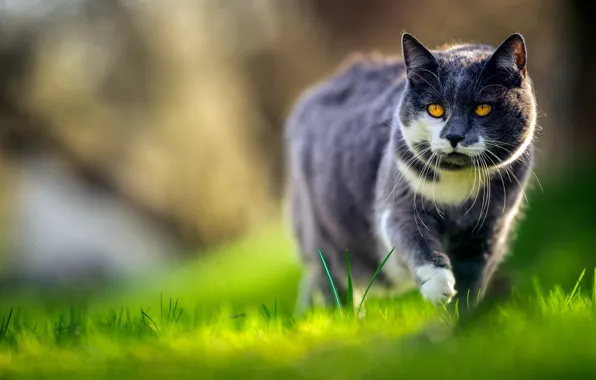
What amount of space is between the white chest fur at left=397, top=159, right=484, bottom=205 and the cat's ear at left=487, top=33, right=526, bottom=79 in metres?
0.44

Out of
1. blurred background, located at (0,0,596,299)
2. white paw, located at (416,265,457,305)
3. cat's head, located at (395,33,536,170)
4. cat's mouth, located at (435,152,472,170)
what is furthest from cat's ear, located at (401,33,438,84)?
blurred background, located at (0,0,596,299)

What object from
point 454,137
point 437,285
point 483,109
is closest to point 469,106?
point 483,109

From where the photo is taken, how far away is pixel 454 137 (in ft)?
9.43

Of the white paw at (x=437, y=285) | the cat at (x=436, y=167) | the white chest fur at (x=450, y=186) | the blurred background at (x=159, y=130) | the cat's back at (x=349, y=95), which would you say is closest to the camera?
the white paw at (x=437, y=285)

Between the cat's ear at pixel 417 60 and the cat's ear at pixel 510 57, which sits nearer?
the cat's ear at pixel 510 57

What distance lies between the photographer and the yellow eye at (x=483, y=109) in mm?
2967

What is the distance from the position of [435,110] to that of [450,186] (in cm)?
35

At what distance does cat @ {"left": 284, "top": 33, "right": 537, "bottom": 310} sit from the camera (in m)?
2.96

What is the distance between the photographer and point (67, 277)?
29.6 feet

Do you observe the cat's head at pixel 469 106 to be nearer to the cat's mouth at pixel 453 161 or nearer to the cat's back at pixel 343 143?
the cat's mouth at pixel 453 161

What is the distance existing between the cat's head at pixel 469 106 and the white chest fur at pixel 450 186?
10cm

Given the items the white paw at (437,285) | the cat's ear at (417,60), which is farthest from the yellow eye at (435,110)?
the white paw at (437,285)

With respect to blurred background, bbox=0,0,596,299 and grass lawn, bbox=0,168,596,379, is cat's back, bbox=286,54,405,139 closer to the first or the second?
grass lawn, bbox=0,168,596,379

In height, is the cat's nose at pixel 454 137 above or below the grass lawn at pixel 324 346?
above
